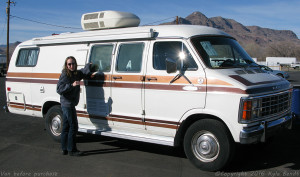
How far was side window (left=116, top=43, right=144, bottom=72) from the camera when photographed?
245 inches

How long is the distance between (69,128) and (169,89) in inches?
88.1

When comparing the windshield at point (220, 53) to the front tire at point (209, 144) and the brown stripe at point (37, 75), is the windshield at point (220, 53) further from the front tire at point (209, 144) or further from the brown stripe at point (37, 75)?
the brown stripe at point (37, 75)

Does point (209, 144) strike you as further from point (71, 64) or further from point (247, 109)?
point (71, 64)

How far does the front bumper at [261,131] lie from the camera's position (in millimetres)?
4988

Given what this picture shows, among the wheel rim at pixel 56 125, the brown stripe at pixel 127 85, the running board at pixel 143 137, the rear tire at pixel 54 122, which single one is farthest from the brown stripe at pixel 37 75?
the brown stripe at pixel 127 85

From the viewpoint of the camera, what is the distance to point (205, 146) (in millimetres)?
5422

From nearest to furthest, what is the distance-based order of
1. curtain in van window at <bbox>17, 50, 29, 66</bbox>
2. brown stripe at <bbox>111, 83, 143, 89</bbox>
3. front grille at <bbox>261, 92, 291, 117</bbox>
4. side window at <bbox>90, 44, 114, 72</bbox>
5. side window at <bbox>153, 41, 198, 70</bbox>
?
front grille at <bbox>261, 92, 291, 117</bbox> < side window at <bbox>153, 41, 198, 70</bbox> < brown stripe at <bbox>111, 83, 143, 89</bbox> < side window at <bbox>90, 44, 114, 72</bbox> < curtain in van window at <bbox>17, 50, 29, 66</bbox>

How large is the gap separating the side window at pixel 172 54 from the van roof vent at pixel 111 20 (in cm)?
143

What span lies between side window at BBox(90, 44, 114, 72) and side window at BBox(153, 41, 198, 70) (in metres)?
1.11

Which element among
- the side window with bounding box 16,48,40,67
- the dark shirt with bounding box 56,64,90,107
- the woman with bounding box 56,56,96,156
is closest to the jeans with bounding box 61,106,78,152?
the woman with bounding box 56,56,96,156

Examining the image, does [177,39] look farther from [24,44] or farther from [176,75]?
[24,44]

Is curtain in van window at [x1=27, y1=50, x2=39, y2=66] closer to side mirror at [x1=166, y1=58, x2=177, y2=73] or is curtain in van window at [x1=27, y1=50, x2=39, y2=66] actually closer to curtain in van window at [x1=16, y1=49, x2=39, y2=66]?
curtain in van window at [x1=16, y1=49, x2=39, y2=66]

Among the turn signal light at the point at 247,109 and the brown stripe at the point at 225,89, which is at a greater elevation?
the brown stripe at the point at 225,89

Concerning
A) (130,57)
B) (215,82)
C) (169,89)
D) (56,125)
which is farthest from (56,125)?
(215,82)
